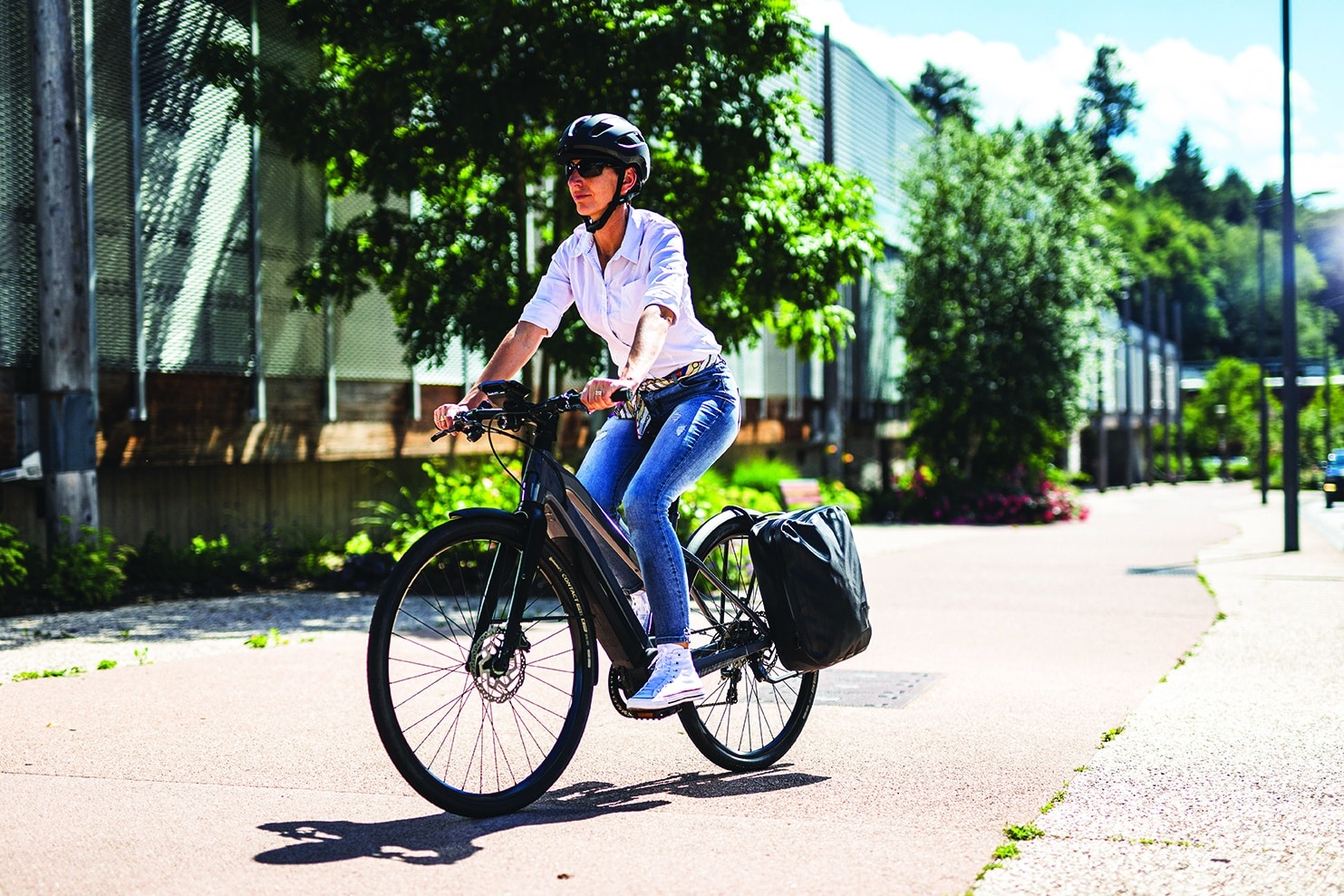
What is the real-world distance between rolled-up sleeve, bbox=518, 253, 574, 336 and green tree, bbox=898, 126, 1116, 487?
24.2 metres

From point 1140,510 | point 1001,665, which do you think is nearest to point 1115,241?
point 1140,510

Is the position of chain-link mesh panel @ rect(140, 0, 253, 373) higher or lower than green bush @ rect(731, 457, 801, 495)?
higher

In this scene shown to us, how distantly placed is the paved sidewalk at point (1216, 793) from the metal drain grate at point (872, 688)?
3.39ft

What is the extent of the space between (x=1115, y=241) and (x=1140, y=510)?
6.78 m

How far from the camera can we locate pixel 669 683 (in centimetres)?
449

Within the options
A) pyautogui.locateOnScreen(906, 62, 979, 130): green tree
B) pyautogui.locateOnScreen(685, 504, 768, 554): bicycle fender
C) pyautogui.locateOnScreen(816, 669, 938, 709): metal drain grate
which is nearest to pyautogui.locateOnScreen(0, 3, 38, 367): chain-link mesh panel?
pyautogui.locateOnScreen(816, 669, 938, 709): metal drain grate

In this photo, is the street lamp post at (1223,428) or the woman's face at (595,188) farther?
the street lamp post at (1223,428)

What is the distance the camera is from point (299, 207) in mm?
13484

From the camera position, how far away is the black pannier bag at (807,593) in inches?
193

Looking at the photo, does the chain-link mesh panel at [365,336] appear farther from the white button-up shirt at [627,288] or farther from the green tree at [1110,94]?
the green tree at [1110,94]

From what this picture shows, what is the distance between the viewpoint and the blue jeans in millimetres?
4559

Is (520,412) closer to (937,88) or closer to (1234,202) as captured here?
(937,88)

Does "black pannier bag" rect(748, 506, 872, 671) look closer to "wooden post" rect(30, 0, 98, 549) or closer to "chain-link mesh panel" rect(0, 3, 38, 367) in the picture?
"wooden post" rect(30, 0, 98, 549)

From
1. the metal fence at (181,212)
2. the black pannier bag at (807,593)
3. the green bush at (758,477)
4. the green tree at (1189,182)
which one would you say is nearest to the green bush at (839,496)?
the green bush at (758,477)
